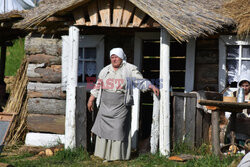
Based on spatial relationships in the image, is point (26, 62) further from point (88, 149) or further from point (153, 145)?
point (153, 145)

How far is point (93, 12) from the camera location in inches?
308

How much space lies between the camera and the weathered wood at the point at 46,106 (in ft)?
30.9

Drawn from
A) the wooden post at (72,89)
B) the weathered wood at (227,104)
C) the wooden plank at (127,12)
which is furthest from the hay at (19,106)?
the weathered wood at (227,104)

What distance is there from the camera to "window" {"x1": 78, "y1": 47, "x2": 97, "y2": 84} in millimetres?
9516

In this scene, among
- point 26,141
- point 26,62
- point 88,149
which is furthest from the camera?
point 26,62

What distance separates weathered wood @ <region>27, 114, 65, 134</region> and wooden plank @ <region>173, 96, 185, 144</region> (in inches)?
102

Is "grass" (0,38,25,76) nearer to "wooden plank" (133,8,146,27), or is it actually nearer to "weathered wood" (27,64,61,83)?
"weathered wood" (27,64,61,83)

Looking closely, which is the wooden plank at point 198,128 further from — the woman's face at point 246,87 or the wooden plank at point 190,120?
the woman's face at point 246,87

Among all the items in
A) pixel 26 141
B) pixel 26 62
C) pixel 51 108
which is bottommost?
pixel 26 141

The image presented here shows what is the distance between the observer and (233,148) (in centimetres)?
759

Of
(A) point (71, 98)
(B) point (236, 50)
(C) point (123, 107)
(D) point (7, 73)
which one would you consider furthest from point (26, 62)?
(D) point (7, 73)

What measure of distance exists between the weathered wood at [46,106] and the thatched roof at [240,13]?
3.94 meters

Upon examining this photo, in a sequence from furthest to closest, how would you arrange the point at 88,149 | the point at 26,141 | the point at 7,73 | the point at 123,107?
the point at 7,73, the point at 26,141, the point at 88,149, the point at 123,107

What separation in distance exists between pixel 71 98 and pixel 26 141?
6.87 ft
